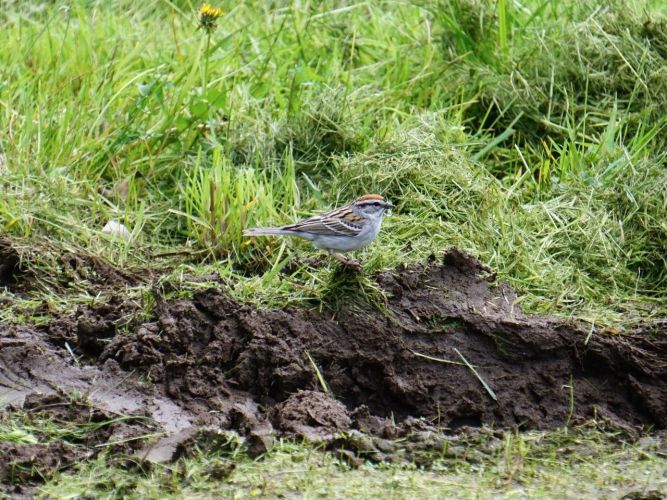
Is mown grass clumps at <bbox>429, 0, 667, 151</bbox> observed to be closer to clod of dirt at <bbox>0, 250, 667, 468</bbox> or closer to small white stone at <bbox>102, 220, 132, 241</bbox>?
clod of dirt at <bbox>0, 250, 667, 468</bbox>

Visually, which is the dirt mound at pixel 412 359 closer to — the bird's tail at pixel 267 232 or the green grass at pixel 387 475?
the green grass at pixel 387 475

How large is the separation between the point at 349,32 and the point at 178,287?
3874 mm

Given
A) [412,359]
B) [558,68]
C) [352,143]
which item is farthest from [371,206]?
[558,68]

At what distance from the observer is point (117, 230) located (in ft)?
22.1

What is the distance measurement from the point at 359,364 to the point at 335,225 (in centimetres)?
86

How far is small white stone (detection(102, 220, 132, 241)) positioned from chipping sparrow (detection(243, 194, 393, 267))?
3.09 feet

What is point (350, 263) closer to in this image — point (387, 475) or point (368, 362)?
point (368, 362)

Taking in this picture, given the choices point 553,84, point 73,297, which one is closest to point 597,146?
point 553,84

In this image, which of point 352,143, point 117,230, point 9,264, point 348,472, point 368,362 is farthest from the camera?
point 352,143

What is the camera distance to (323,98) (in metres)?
7.62

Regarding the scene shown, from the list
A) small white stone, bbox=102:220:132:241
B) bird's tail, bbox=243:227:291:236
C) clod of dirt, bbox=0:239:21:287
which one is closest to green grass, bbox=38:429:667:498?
bird's tail, bbox=243:227:291:236

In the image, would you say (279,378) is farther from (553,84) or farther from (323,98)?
(553,84)

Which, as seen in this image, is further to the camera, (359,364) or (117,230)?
(117,230)

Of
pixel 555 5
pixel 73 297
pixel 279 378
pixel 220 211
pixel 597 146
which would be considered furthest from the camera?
pixel 555 5
